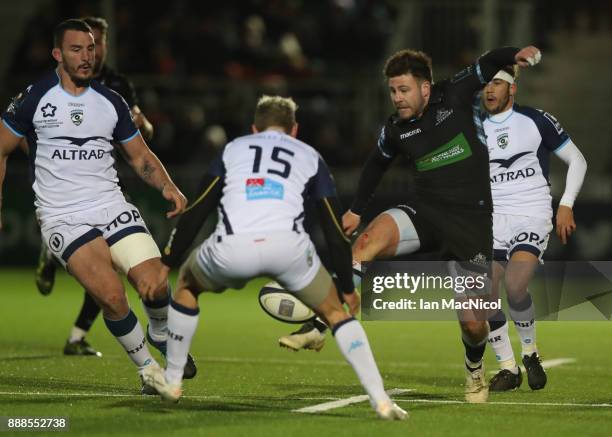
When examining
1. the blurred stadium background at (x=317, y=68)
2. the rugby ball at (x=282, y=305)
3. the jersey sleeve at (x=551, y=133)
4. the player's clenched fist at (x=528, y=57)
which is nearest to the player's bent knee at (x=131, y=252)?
the rugby ball at (x=282, y=305)

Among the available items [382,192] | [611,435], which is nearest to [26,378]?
[611,435]

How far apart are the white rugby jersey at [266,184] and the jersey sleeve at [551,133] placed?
2.89 m

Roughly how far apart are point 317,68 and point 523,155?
1344cm

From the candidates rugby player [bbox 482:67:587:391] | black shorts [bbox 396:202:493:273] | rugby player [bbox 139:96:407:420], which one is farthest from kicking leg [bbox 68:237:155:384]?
rugby player [bbox 482:67:587:391]

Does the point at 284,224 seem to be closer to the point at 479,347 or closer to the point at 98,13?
the point at 479,347

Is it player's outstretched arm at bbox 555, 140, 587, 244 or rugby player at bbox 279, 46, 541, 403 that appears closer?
rugby player at bbox 279, 46, 541, 403

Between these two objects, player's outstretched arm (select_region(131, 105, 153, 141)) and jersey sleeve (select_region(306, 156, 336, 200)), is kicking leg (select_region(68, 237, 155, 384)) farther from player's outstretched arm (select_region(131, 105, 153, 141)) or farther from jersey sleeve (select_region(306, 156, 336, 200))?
player's outstretched arm (select_region(131, 105, 153, 141))

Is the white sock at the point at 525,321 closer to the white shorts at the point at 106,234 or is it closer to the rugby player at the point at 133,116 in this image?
the white shorts at the point at 106,234

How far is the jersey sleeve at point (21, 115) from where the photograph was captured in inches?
362

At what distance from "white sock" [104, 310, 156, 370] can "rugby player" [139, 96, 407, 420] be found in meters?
1.12

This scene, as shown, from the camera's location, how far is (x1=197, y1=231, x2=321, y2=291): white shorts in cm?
779

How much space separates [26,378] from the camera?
10227 mm

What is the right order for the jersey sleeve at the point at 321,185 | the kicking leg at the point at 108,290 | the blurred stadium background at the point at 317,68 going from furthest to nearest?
the blurred stadium background at the point at 317,68, the kicking leg at the point at 108,290, the jersey sleeve at the point at 321,185

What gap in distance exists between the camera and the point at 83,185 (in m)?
9.20
